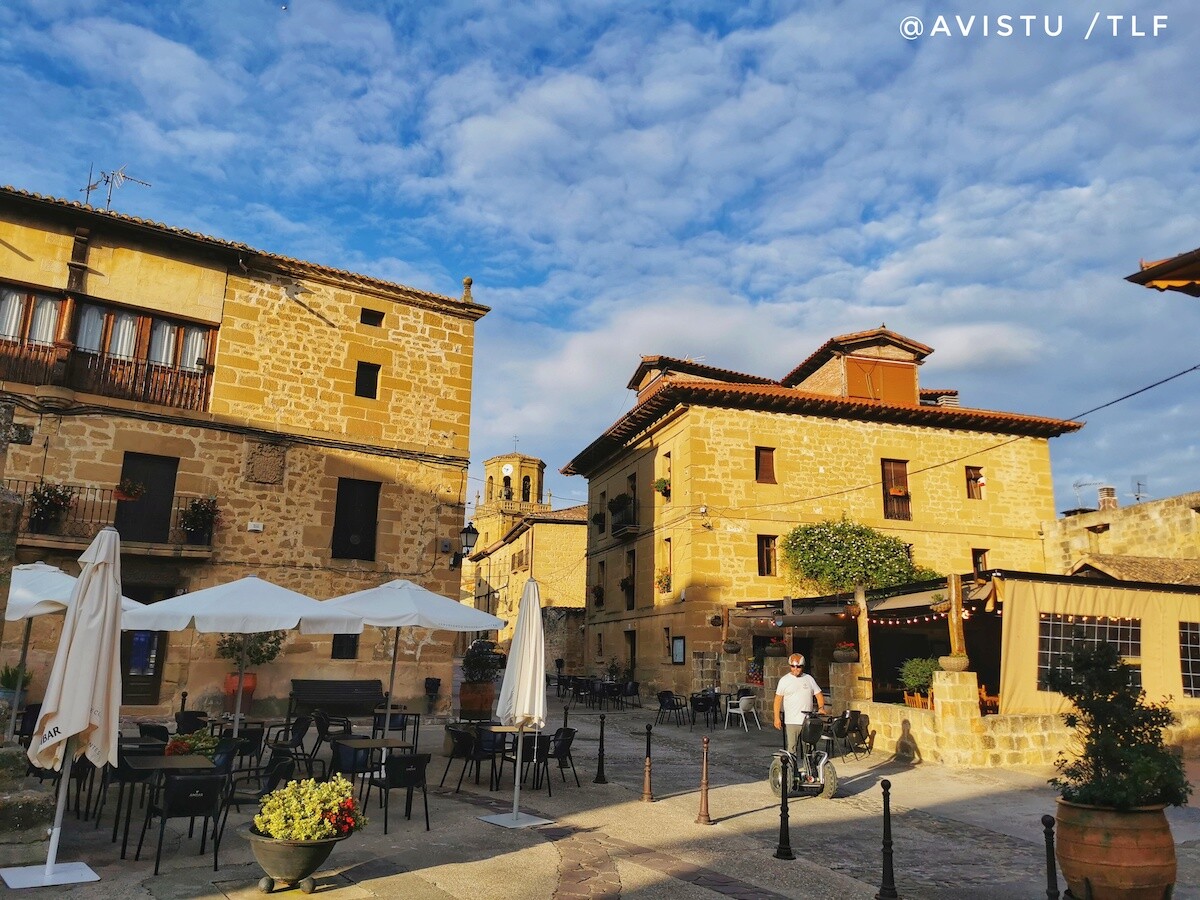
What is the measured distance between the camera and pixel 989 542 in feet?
83.0

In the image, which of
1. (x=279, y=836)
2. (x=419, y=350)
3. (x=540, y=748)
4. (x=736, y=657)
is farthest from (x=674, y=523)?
(x=279, y=836)

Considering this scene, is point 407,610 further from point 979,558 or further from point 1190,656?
point 979,558

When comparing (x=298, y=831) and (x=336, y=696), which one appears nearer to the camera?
(x=298, y=831)

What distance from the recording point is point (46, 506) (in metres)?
14.9

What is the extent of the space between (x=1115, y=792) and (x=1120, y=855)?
15.9 inches

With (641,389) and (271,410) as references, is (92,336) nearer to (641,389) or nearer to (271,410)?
(271,410)

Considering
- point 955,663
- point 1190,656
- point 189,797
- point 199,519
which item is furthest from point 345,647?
point 1190,656

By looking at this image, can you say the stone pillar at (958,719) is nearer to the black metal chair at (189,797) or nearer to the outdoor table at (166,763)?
the outdoor table at (166,763)

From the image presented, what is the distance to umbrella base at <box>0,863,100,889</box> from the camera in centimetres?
579

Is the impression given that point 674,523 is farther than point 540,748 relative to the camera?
Yes

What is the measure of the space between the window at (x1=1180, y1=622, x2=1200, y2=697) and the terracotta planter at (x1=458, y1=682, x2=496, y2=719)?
12667 millimetres

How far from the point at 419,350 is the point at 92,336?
6.45 metres

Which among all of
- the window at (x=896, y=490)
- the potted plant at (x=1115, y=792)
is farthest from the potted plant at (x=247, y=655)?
the window at (x=896, y=490)

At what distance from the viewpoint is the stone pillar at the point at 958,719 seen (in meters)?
12.2
